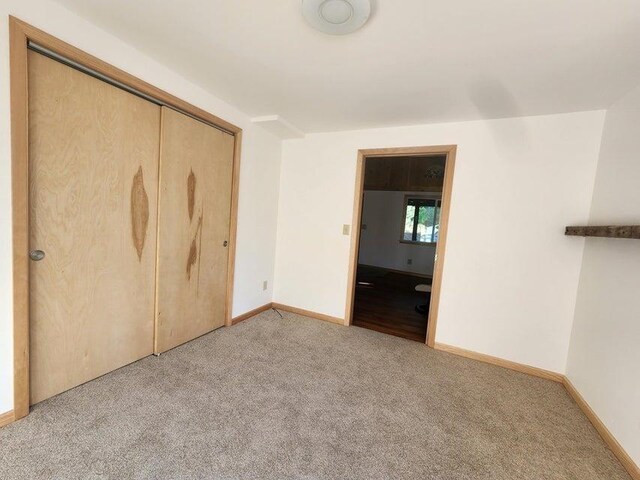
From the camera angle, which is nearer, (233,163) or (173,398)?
(173,398)

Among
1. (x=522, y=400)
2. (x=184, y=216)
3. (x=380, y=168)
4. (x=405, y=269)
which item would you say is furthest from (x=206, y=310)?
(x=405, y=269)

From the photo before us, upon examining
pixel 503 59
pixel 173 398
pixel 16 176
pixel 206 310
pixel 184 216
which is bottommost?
pixel 173 398

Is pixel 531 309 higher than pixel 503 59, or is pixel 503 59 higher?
pixel 503 59

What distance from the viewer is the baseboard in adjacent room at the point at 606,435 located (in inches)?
58.7

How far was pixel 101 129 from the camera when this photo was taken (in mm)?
1812

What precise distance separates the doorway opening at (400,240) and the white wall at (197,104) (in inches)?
43.0

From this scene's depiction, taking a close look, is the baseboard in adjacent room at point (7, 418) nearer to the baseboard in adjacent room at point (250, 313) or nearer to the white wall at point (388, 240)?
the baseboard in adjacent room at point (250, 313)

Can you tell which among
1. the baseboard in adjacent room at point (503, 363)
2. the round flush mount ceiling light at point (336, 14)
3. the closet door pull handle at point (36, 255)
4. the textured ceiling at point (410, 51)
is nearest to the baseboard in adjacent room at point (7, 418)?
the closet door pull handle at point (36, 255)

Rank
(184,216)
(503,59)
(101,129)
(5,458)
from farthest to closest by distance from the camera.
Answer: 1. (184,216)
2. (101,129)
3. (503,59)
4. (5,458)

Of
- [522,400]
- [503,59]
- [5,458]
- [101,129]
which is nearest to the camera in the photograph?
[5,458]

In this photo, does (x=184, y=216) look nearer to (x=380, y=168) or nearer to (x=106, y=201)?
(x=106, y=201)

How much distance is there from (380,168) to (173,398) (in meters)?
5.32

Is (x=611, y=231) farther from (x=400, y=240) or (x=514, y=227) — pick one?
(x=400, y=240)

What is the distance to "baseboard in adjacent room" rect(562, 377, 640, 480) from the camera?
1491 mm
